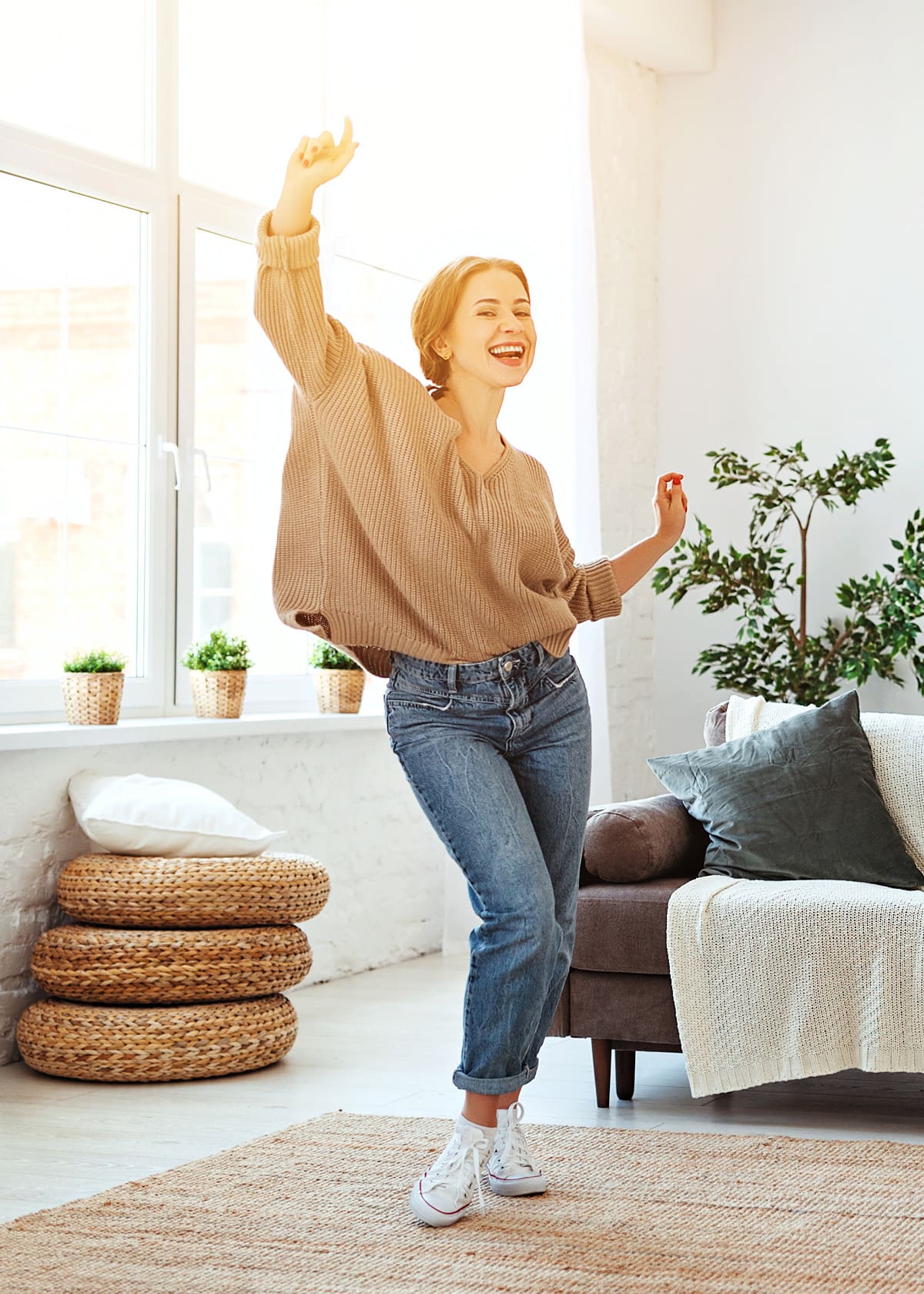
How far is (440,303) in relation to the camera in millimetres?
2387

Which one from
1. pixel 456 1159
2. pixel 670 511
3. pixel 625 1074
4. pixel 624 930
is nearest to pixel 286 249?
pixel 670 511

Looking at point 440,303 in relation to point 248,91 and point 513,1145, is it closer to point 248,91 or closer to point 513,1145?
point 513,1145

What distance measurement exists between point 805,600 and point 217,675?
6.41 feet

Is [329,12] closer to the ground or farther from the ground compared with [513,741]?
farther from the ground

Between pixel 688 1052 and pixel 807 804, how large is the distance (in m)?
0.57

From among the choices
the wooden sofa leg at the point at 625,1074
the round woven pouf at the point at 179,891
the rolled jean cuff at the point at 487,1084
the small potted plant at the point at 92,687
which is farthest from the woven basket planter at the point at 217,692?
the rolled jean cuff at the point at 487,1084

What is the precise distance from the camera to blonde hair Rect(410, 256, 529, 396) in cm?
238

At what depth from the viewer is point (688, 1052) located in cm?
297

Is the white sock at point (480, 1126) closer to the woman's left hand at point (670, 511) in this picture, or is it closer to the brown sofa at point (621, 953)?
the brown sofa at point (621, 953)

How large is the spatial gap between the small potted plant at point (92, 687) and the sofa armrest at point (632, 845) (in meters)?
1.21

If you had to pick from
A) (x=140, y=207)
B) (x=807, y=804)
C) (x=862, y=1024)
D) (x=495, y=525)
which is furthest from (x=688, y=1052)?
(x=140, y=207)

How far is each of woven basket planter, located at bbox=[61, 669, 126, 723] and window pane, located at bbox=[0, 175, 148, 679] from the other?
0.11 metres

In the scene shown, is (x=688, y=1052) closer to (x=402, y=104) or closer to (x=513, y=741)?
(x=513, y=741)

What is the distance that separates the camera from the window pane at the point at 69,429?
382cm
